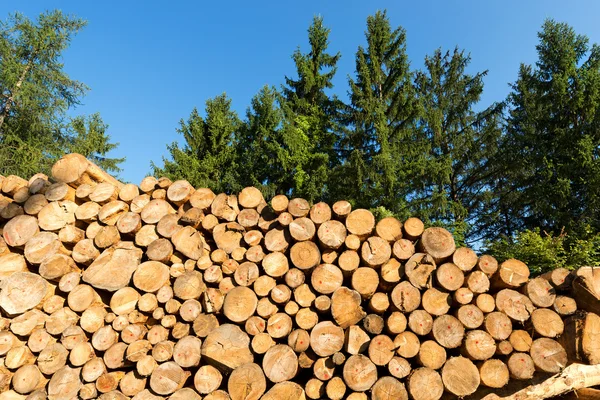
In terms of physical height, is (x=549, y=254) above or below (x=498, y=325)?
above

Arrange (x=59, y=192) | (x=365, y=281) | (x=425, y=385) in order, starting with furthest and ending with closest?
(x=59, y=192), (x=365, y=281), (x=425, y=385)

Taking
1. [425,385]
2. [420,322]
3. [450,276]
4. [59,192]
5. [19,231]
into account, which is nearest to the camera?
[425,385]

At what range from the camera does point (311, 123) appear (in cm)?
1306

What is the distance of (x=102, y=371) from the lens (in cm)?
294

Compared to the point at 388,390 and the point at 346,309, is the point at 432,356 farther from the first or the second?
the point at 346,309

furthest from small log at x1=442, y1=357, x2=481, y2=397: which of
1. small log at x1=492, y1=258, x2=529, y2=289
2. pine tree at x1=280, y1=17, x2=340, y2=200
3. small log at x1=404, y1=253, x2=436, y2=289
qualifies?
pine tree at x1=280, y1=17, x2=340, y2=200

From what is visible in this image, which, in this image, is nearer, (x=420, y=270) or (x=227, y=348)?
(x=227, y=348)

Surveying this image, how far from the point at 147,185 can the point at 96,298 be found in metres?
1.23

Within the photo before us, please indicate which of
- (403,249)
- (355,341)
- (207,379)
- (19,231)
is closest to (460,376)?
(355,341)

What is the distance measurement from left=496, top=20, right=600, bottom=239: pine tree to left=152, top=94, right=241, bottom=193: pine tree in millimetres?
9469

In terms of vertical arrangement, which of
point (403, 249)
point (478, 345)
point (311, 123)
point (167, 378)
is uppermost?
point (311, 123)

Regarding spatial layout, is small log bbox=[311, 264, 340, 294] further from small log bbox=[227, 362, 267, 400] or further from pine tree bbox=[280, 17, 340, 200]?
pine tree bbox=[280, 17, 340, 200]

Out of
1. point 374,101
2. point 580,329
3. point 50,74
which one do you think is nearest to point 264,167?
point 374,101

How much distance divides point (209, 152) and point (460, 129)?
9888mm
